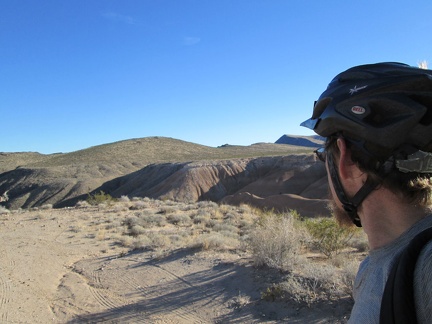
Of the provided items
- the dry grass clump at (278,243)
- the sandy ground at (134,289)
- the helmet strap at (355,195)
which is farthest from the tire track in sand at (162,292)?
the helmet strap at (355,195)

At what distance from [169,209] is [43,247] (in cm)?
A: 890

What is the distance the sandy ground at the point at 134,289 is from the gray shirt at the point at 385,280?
195 inches

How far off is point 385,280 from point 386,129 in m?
0.62

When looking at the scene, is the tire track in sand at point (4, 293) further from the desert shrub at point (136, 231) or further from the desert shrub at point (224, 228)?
the desert shrub at point (224, 228)

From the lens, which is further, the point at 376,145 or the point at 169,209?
the point at 169,209

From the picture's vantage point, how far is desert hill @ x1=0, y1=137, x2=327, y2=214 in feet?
128

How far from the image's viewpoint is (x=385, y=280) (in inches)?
53.1

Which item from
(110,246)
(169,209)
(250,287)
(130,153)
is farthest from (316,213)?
(130,153)

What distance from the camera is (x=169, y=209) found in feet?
68.2

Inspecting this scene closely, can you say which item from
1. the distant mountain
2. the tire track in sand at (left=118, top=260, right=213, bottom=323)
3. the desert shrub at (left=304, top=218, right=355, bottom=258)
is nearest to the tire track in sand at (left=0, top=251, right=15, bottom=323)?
the tire track in sand at (left=118, top=260, right=213, bottom=323)

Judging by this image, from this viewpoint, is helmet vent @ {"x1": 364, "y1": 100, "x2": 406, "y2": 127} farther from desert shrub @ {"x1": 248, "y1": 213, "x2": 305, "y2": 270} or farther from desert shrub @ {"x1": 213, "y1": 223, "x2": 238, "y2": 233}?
desert shrub @ {"x1": 213, "y1": 223, "x2": 238, "y2": 233}

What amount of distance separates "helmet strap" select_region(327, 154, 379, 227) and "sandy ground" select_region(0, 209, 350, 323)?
484 centimetres

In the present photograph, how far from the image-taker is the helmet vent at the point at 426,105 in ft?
5.00

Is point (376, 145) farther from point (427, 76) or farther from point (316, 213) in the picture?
point (316, 213)
